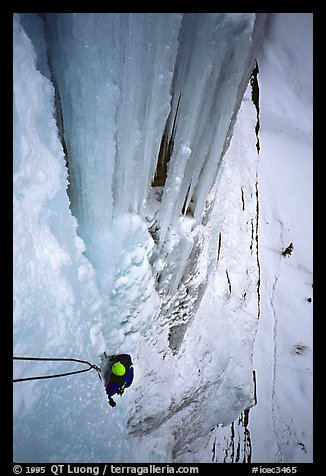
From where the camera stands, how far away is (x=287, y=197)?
4.67 metres

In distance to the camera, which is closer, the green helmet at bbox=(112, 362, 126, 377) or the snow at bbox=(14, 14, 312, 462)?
the snow at bbox=(14, 14, 312, 462)

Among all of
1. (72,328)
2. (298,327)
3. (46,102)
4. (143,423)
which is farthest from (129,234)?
(298,327)

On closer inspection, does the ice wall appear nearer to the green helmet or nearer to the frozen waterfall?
the frozen waterfall

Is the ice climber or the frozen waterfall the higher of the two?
the frozen waterfall

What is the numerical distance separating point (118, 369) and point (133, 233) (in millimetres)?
907

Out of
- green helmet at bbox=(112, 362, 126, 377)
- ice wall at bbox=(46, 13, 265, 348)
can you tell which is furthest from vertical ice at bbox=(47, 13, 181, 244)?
green helmet at bbox=(112, 362, 126, 377)

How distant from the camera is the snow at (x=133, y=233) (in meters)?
1.36

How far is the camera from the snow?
1.36 metres

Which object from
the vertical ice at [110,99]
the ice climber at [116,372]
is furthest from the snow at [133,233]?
the ice climber at [116,372]

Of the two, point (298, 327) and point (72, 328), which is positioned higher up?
point (72, 328)

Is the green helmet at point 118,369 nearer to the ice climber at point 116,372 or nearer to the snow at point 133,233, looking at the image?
the ice climber at point 116,372

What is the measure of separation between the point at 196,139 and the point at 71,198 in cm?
80

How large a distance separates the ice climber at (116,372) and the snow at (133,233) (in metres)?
0.12
